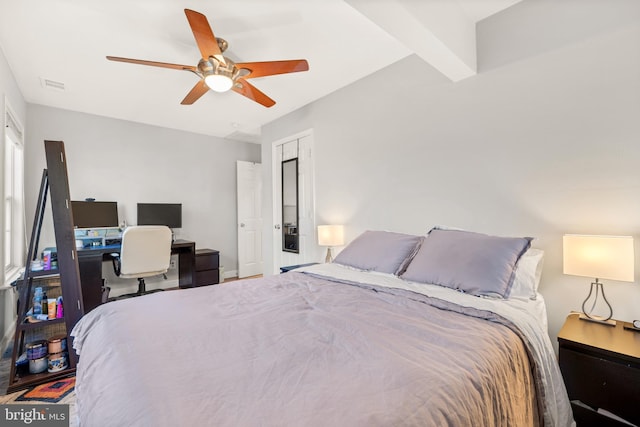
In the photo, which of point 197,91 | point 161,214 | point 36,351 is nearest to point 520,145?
point 197,91

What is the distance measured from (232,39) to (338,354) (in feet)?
7.78

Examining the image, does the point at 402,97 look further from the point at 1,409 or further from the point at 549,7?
the point at 1,409

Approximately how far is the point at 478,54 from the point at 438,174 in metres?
0.93

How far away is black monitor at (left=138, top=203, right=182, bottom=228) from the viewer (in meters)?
4.13

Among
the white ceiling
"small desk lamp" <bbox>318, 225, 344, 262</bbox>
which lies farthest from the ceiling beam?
"small desk lamp" <bbox>318, 225, 344, 262</bbox>

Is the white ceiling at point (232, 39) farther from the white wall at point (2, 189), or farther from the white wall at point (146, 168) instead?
the white wall at point (146, 168)

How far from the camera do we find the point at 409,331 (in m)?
1.19

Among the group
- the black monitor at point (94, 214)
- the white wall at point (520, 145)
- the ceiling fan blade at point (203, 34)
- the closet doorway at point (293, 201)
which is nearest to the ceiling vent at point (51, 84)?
the black monitor at point (94, 214)

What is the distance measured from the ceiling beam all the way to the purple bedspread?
1566 millimetres

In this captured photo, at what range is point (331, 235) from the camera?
312 cm

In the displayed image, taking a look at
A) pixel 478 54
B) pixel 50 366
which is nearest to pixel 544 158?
pixel 478 54

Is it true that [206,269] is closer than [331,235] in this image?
No
